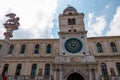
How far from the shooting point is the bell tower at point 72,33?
2526 cm

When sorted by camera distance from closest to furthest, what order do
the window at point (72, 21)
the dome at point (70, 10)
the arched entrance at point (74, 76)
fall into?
1. the arched entrance at point (74, 76)
2. the window at point (72, 21)
3. the dome at point (70, 10)

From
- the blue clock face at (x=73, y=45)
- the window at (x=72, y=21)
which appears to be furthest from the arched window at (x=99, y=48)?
the window at (x=72, y=21)

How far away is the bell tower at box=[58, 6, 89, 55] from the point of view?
82.9ft

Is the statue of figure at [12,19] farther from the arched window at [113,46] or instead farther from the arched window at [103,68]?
the arched window at [113,46]

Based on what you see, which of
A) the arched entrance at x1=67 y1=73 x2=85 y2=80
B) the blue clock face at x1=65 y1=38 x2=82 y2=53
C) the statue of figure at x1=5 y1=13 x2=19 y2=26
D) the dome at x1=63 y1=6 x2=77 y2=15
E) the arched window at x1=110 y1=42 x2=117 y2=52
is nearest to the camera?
the statue of figure at x1=5 y1=13 x2=19 y2=26

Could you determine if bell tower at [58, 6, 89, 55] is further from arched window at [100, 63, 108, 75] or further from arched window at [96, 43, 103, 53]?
arched window at [100, 63, 108, 75]

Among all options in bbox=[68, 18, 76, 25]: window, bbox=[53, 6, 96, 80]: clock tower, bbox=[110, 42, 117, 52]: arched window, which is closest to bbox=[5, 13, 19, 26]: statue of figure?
bbox=[53, 6, 96, 80]: clock tower

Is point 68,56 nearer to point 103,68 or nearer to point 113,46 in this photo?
point 103,68

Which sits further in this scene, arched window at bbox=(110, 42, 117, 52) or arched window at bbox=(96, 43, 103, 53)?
arched window at bbox=(96, 43, 103, 53)

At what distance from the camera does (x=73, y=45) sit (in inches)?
1016

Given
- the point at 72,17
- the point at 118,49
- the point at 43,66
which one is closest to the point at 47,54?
the point at 43,66

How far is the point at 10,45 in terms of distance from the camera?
97.3 ft

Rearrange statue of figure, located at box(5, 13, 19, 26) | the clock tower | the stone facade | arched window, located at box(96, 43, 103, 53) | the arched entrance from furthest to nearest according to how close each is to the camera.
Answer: arched window, located at box(96, 43, 103, 53) < the arched entrance < the stone facade < the clock tower < statue of figure, located at box(5, 13, 19, 26)

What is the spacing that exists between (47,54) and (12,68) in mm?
7100
